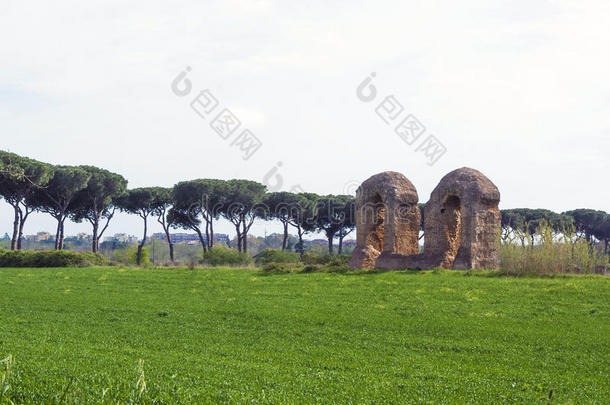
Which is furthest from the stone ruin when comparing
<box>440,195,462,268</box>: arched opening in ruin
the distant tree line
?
the distant tree line

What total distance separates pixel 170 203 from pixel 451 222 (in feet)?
109

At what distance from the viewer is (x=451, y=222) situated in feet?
83.8

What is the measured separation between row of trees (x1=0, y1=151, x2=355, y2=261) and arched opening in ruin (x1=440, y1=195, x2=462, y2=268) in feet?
84.9

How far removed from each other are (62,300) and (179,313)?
526cm

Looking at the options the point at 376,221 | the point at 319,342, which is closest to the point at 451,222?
the point at 376,221

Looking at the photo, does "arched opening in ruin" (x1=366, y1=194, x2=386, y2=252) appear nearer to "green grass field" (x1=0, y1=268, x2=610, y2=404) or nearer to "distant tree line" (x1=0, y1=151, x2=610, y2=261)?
"green grass field" (x1=0, y1=268, x2=610, y2=404)

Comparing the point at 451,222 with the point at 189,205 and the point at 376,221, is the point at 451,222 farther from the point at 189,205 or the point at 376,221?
the point at 189,205

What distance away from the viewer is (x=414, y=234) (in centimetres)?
2728

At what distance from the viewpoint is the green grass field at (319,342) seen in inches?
274

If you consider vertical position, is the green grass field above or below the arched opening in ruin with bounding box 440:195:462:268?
below

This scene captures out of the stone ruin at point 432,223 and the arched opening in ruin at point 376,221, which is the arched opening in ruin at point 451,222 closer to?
the stone ruin at point 432,223

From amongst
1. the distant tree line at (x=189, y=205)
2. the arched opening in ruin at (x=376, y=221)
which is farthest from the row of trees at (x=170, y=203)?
the arched opening in ruin at (x=376, y=221)

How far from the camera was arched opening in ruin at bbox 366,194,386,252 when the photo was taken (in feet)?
93.1

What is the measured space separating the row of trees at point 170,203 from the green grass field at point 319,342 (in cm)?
2478
